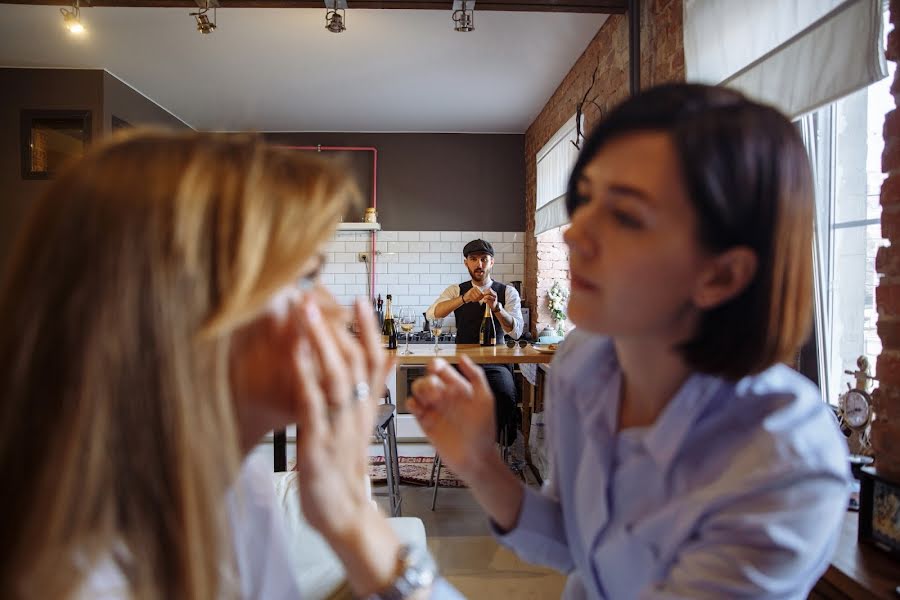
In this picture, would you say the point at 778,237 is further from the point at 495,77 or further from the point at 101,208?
the point at 495,77

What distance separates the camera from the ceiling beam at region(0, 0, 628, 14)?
3221 millimetres

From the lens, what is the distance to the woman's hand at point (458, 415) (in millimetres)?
997

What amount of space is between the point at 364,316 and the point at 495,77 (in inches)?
170

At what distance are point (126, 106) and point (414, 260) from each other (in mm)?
2983

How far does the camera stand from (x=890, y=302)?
1.46 meters

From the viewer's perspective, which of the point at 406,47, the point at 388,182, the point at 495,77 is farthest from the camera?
the point at 388,182

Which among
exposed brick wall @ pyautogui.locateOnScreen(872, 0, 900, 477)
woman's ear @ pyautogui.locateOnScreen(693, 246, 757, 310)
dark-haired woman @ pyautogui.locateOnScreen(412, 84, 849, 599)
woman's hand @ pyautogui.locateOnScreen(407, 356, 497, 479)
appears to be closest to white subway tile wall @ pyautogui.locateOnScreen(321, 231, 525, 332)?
exposed brick wall @ pyautogui.locateOnScreen(872, 0, 900, 477)

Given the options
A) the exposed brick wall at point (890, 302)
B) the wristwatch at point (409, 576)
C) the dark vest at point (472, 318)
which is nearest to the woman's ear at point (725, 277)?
the wristwatch at point (409, 576)

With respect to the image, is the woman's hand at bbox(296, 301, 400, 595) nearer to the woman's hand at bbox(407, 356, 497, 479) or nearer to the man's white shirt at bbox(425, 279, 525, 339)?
the woman's hand at bbox(407, 356, 497, 479)

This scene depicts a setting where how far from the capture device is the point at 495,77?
15.4ft

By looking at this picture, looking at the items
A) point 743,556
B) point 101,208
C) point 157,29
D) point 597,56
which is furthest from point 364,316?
point 157,29

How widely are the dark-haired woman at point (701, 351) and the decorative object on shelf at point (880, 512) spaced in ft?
2.13

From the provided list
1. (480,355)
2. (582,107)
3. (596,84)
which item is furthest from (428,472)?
(596,84)

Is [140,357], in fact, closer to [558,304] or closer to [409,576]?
[409,576]
